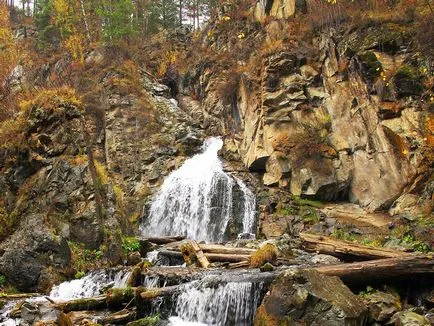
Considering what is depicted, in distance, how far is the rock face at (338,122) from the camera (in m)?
17.8

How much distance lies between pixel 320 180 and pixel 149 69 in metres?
20.7

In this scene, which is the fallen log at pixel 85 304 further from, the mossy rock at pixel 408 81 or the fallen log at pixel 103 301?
the mossy rock at pixel 408 81

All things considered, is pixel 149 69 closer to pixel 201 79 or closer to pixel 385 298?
pixel 201 79

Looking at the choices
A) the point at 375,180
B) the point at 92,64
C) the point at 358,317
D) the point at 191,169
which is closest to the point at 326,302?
the point at 358,317

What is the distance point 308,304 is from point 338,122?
568 inches

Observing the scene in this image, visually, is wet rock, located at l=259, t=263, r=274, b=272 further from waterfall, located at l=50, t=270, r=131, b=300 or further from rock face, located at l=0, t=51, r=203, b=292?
rock face, located at l=0, t=51, r=203, b=292

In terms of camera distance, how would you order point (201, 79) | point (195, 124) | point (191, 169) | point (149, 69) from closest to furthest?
point (191, 169) < point (195, 124) < point (201, 79) < point (149, 69)

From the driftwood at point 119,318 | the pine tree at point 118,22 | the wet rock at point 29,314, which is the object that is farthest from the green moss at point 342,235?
the pine tree at point 118,22

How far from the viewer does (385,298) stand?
9.58 meters

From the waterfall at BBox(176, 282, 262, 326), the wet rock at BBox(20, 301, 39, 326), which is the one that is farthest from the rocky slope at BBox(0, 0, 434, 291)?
the waterfall at BBox(176, 282, 262, 326)

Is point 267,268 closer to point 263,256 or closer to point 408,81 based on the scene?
point 263,256

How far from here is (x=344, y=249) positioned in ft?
40.2

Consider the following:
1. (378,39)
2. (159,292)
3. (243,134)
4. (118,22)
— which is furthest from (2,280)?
(118,22)

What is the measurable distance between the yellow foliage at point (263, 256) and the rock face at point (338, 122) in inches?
306
